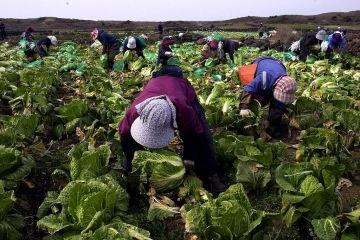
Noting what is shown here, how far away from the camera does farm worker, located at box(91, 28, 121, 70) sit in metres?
14.5

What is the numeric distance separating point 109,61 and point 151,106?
1152 centimetres

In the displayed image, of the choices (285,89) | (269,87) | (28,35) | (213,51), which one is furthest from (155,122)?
(28,35)

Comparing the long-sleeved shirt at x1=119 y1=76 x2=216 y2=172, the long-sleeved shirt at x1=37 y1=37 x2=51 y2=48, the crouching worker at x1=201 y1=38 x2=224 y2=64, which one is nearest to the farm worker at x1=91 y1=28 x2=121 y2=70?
the crouching worker at x1=201 y1=38 x2=224 y2=64

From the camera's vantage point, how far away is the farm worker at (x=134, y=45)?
1495cm

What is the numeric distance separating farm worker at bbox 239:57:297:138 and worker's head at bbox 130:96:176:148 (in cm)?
219

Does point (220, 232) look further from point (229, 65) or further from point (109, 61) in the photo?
point (109, 61)

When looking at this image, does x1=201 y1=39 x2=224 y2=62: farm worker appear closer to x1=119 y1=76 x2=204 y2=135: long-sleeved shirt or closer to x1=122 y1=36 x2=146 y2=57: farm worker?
x1=122 y1=36 x2=146 y2=57: farm worker

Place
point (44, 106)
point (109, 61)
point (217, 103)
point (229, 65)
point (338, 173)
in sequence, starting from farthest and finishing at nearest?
point (109, 61), point (229, 65), point (217, 103), point (44, 106), point (338, 173)

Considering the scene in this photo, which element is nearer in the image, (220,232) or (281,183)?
(220,232)

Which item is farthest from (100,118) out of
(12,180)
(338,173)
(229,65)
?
(229,65)

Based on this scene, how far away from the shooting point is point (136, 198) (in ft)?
15.6

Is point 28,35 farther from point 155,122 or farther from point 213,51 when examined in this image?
point 155,122

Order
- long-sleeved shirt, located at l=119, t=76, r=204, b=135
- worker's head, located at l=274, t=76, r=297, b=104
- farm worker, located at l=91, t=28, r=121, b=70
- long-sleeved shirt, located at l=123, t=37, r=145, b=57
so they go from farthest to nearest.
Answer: long-sleeved shirt, located at l=123, t=37, r=145, b=57 < farm worker, located at l=91, t=28, r=121, b=70 < worker's head, located at l=274, t=76, r=297, b=104 < long-sleeved shirt, located at l=119, t=76, r=204, b=135

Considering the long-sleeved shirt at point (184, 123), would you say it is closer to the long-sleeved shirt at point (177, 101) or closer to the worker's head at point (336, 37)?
the long-sleeved shirt at point (177, 101)
